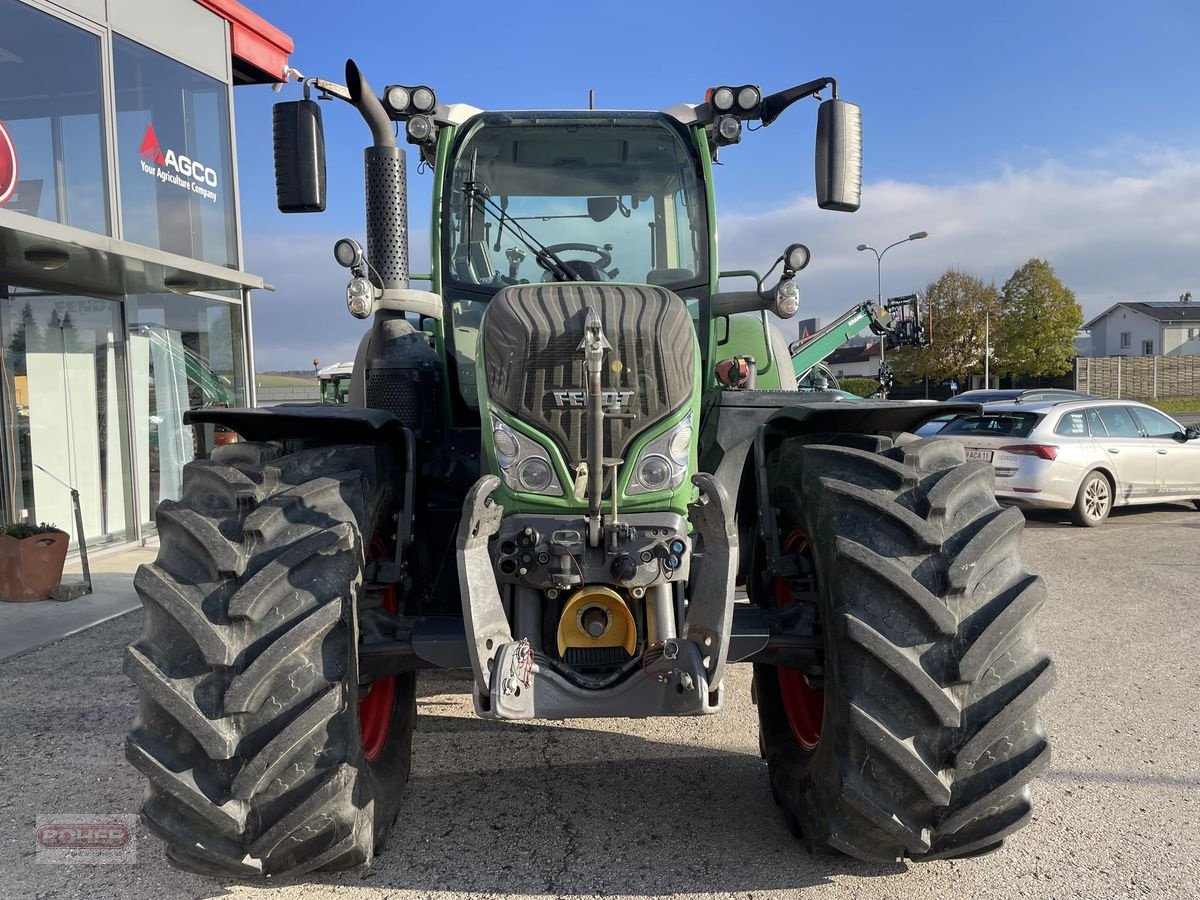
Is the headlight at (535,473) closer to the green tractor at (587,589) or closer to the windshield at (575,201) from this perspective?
the green tractor at (587,589)

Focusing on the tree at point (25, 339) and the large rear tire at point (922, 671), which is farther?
the tree at point (25, 339)

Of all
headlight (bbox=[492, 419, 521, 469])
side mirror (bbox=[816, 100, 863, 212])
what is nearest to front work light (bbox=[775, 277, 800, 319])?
side mirror (bbox=[816, 100, 863, 212])

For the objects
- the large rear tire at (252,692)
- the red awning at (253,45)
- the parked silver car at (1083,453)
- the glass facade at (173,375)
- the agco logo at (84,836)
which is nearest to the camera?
the large rear tire at (252,692)

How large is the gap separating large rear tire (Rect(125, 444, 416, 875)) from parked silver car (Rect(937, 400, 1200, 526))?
989 cm

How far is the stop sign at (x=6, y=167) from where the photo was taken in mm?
8312

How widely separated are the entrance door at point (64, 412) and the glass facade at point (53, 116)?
3.54 feet

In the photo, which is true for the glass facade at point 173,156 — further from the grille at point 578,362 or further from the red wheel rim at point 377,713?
the grille at point 578,362

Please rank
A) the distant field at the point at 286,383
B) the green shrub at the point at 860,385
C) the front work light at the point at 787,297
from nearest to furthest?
the front work light at the point at 787,297 → the distant field at the point at 286,383 → the green shrub at the point at 860,385

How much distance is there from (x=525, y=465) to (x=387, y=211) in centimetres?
185

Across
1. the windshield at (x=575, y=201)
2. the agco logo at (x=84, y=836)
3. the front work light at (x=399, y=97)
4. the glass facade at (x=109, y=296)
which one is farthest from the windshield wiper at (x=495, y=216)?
the glass facade at (x=109, y=296)

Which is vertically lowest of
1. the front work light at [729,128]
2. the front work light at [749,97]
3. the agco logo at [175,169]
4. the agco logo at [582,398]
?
the agco logo at [582,398]

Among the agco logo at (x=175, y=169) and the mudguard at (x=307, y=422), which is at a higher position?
the agco logo at (x=175, y=169)

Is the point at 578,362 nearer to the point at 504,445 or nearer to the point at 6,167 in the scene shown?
the point at 504,445

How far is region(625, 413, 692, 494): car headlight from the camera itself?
2.98m
